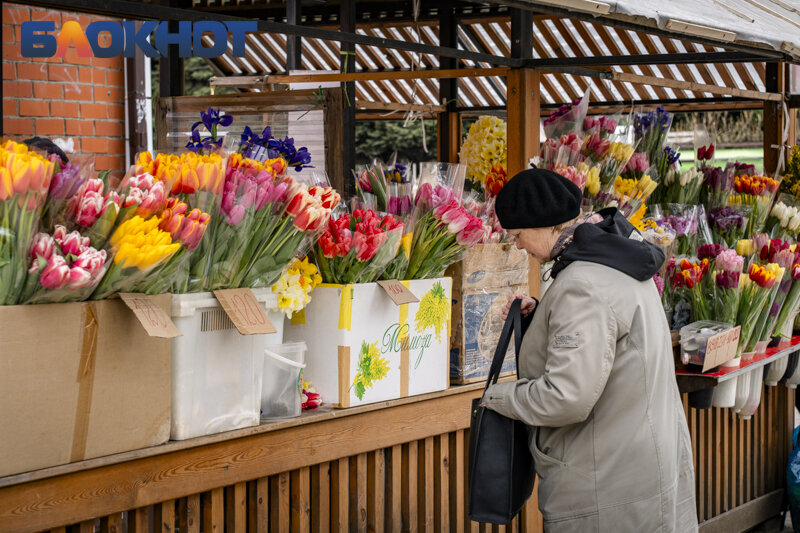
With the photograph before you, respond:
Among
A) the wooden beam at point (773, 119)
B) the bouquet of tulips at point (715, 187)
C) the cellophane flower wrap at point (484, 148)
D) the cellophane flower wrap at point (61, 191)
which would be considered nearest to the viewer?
the cellophane flower wrap at point (61, 191)

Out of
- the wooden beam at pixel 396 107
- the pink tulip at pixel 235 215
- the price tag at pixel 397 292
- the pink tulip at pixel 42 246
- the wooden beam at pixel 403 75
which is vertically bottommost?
the price tag at pixel 397 292

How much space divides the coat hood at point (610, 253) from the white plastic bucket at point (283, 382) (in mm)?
742

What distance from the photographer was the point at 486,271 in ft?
10.5

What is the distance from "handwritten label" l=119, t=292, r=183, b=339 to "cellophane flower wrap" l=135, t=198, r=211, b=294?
0.13 feet

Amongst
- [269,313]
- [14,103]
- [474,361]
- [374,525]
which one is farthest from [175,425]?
[14,103]

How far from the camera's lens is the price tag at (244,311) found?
234 cm

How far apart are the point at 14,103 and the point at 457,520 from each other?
128 inches

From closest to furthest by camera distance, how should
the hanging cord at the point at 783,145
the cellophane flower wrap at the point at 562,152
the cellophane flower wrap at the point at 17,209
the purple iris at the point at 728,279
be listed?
the cellophane flower wrap at the point at 17,209 → the cellophane flower wrap at the point at 562,152 → the purple iris at the point at 728,279 → the hanging cord at the point at 783,145

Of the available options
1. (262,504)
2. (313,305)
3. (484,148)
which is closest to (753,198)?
(484,148)

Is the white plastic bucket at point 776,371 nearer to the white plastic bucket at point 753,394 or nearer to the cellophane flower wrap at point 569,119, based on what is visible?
the white plastic bucket at point 753,394

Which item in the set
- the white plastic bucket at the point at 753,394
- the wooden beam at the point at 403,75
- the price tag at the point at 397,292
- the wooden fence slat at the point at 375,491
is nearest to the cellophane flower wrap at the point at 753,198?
the white plastic bucket at the point at 753,394

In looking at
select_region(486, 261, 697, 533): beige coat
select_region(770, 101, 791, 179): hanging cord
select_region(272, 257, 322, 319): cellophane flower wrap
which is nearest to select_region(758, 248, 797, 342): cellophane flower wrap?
select_region(770, 101, 791, 179): hanging cord

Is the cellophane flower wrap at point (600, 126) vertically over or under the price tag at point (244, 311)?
over

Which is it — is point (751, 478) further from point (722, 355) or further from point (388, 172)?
point (388, 172)
